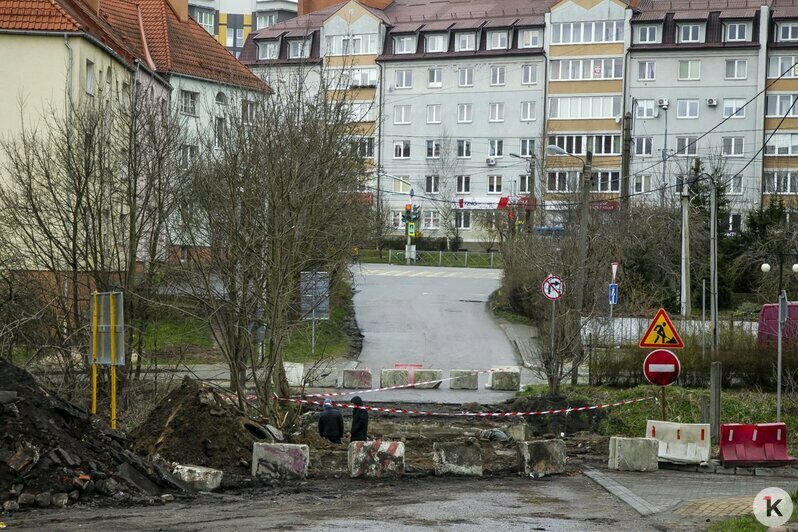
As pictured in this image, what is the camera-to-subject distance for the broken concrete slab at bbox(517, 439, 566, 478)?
58.3 ft

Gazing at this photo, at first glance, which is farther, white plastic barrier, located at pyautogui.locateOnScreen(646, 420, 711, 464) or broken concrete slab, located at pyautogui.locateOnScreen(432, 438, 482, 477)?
white plastic barrier, located at pyautogui.locateOnScreen(646, 420, 711, 464)

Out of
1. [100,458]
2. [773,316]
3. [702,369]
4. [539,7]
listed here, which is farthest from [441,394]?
[539,7]

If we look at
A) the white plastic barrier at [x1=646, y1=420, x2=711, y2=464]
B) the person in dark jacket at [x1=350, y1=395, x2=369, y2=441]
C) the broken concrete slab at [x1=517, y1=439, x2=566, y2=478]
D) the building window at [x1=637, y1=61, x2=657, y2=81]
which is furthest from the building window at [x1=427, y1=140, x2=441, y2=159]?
the broken concrete slab at [x1=517, y1=439, x2=566, y2=478]

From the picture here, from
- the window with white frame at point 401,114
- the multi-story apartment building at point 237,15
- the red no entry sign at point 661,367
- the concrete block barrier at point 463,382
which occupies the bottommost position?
the concrete block barrier at point 463,382

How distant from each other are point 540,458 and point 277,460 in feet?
13.3

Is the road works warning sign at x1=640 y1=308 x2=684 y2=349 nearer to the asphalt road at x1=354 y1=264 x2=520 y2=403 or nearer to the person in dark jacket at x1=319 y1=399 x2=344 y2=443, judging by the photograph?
the person in dark jacket at x1=319 y1=399 x2=344 y2=443

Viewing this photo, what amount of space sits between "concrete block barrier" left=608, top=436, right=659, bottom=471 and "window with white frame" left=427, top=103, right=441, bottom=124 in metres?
66.1

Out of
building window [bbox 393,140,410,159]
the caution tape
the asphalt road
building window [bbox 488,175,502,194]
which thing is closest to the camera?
the caution tape

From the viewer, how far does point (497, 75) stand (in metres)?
81.8

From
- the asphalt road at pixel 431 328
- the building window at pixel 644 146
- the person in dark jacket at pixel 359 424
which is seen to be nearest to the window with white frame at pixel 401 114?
the building window at pixel 644 146

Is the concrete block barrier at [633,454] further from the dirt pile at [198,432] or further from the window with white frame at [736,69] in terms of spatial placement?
the window with white frame at [736,69]

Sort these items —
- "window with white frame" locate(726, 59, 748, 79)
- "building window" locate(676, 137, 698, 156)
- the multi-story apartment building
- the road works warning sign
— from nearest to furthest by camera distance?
the road works warning sign < "window with white frame" locate(726, 59, 748, 79) < "building window" locate(676, 137, 698, 156) < the multi-story apartment building

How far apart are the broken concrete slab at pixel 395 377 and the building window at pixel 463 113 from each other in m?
52.8

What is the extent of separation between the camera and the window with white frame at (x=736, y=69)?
76.6m
